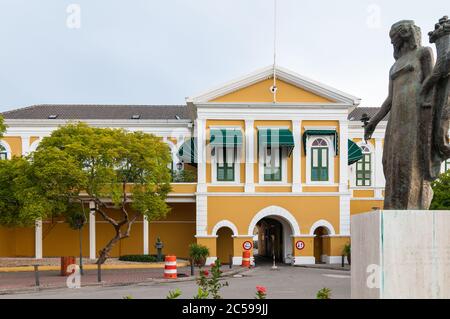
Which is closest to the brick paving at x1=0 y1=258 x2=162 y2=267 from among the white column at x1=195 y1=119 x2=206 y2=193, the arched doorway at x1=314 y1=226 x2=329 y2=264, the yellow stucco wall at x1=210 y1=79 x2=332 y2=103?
the white column at x1=195 y1=119 x2=206 y2=193

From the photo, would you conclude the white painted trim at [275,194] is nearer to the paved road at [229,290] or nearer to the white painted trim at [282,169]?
the white painted trim at [282,169]

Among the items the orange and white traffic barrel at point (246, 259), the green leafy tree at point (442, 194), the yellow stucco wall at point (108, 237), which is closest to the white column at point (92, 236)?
the yellow stucco wall at point (108, 237)

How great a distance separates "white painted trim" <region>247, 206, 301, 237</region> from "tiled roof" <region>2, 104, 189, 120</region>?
11.0 meters

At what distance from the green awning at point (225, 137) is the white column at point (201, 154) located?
0.56m

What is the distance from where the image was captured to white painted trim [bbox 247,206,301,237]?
3491 centimetres

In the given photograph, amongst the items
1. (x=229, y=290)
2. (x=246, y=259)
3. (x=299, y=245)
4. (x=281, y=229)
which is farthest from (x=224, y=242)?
(x=229, y=290)

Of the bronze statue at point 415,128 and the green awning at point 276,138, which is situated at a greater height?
the green awning at point 276,138

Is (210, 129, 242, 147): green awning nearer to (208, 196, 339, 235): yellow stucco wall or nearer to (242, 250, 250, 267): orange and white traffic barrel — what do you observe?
(208, 196, 339, 235): yellow stucco wall

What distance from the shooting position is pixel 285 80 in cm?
3484

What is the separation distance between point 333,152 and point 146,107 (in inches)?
638

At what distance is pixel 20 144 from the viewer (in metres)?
39.5

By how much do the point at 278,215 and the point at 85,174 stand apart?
11.4 m

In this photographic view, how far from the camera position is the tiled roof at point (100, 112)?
4184 cm

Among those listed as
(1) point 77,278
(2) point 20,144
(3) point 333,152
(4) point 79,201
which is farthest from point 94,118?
(1) point 77,278
